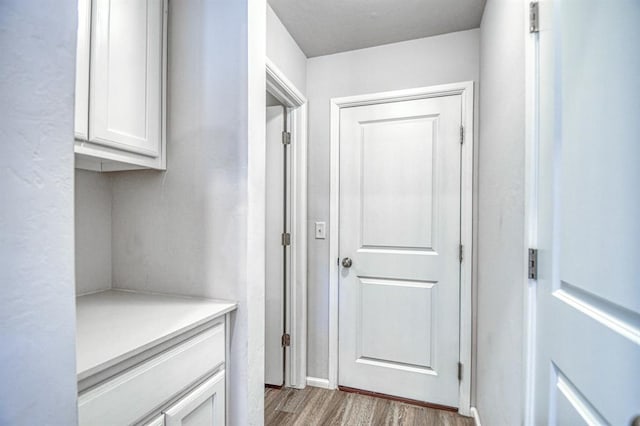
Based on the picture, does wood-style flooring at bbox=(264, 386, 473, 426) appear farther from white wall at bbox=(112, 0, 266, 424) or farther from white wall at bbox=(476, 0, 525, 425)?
white wall at bbox=(112, 0, 266, 424)

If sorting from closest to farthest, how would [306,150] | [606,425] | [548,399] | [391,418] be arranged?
[606,425], [548,399], [391,418], [306,150]

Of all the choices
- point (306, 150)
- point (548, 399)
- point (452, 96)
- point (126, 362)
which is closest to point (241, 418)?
point (126, 362)

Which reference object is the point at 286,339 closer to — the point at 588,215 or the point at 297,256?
the point at 297,256

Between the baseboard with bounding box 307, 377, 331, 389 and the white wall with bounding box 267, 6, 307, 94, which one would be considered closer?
the white wall with bounding box 267, 6, 307, 94

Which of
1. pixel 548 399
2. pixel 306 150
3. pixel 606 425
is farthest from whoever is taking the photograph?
pixel 306 150

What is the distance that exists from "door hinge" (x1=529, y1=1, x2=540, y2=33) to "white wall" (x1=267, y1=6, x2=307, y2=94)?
127cm

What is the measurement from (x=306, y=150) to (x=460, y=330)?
5.14 feet

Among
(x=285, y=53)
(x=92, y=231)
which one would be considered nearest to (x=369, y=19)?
(x=285, y=53)

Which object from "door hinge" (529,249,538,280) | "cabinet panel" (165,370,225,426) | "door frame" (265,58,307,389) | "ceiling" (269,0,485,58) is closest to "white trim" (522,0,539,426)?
"door hinge" (529,249,538,280)

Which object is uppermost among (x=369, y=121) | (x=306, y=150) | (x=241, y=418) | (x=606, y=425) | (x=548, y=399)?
(x=369, y=121)

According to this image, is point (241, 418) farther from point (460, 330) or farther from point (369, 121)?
point (369, 121)

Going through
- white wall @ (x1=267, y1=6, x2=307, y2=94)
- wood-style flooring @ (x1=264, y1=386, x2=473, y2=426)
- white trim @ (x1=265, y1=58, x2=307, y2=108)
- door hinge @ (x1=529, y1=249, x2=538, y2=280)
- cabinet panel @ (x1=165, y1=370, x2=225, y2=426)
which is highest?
white wall @ (x1=267, y1=6, x2=307, y2=94)

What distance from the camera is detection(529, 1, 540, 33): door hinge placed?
3.25 feet

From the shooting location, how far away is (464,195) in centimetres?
194
